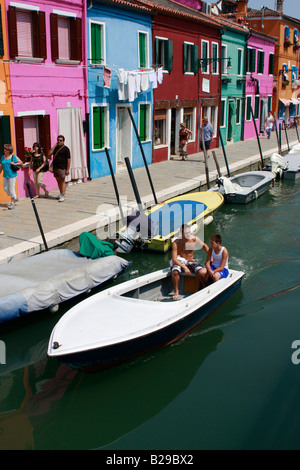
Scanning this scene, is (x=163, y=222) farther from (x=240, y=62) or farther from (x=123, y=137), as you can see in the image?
(x=240, y=62)

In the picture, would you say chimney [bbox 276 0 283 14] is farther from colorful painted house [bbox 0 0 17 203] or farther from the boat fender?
the boat fender

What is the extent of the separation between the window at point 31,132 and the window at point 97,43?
296cm

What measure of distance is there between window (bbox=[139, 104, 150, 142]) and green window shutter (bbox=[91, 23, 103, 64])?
3.29m

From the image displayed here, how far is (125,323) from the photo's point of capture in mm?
6797

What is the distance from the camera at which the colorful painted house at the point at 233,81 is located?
26297 mm

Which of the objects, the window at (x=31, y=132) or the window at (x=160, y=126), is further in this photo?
the window at (x=160, y=126)

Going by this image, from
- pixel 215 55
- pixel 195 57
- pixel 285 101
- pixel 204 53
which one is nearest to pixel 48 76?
pixel 195 57

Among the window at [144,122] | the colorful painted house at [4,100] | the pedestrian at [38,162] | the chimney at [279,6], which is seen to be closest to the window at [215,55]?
the window at [144,122]

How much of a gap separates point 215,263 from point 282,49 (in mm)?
33065

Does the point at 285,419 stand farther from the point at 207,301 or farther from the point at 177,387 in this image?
the point at 207,301

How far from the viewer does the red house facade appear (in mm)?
20047

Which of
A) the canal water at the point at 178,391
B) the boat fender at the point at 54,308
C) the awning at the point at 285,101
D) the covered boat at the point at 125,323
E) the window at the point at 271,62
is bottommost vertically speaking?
the canal water at the point at 178,391

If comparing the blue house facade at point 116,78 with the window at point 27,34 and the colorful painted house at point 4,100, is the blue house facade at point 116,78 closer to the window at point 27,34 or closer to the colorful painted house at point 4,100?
the window at point 27,34

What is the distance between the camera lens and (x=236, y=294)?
9188mm
